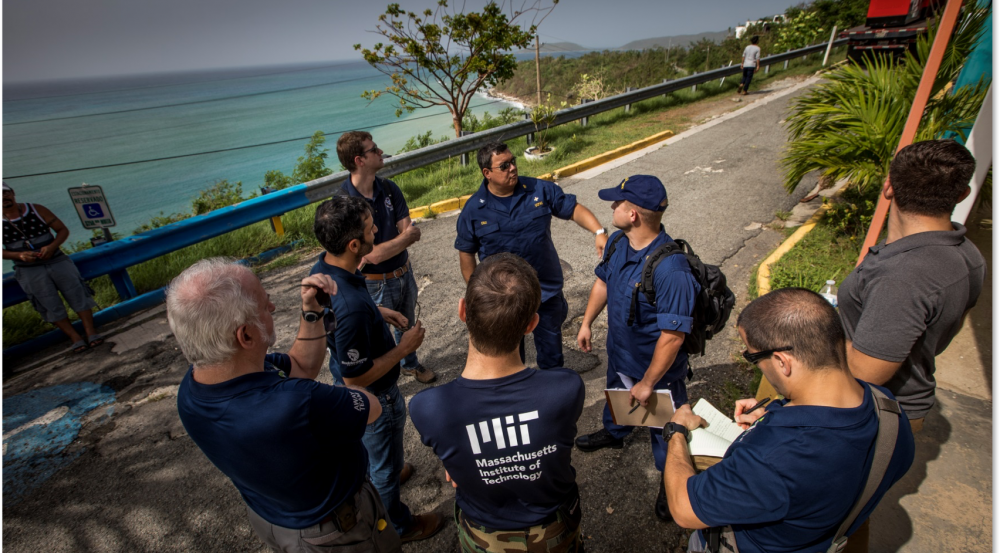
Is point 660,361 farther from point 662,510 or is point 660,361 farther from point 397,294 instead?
point 397,294

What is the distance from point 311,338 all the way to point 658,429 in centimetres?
198

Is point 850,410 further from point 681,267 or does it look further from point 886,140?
point 886,140

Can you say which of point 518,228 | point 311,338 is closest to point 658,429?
point 518,228

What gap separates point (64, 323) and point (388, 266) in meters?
3.45

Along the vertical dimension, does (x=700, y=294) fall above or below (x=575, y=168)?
above

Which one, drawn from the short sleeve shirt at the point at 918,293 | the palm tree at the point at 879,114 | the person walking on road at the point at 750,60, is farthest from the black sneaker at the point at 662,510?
the person walking on road at the point at 750,60

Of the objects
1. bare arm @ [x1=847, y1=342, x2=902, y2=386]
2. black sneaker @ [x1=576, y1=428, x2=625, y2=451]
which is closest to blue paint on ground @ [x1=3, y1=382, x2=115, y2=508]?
black sneaker @ [x1=576, y1=428, x2=625, y2=451]

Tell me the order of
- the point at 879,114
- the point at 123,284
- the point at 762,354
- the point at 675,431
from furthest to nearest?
1. the point at 123,284
2. the point at 879,114
3. the point at 675,431
4. the point at 762,354

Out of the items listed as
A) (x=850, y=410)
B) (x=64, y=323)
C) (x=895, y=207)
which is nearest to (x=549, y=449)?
(x=850, y=410)

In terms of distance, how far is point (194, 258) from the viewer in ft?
19.6

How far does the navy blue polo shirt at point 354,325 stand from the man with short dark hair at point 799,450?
1.52 meters

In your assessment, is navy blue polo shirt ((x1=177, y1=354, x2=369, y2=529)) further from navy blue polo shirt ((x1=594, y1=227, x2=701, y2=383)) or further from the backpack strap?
the backpack strap

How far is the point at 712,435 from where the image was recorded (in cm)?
196

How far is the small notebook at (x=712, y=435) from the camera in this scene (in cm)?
188
